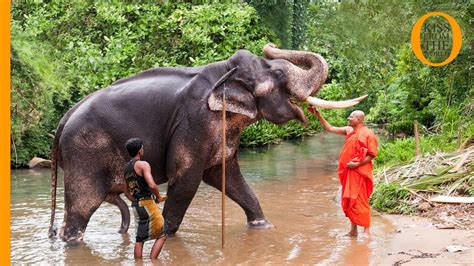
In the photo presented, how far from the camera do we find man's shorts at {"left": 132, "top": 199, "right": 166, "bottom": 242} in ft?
27.1

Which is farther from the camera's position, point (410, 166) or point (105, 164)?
point (410, 166)

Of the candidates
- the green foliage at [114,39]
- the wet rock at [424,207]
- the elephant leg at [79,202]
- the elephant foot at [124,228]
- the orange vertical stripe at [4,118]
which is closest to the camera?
the orange vertical stripe at [4,118]

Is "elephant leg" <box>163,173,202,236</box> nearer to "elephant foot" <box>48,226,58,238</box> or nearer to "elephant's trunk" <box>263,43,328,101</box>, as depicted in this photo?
"elephant foot" <box>48,226,58,238</box>

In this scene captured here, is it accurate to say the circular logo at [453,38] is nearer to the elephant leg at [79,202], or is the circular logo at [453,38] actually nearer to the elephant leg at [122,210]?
the elephant leg at [122,210]

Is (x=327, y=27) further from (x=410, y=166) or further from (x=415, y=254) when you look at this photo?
(x=415, y=254)

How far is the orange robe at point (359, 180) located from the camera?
9367 millimetres

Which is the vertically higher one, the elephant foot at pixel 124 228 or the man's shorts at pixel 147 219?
the man's shorts at pixel 147 219

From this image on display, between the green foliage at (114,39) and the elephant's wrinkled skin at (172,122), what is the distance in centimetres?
664

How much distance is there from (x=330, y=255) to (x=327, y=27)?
55.6 ft

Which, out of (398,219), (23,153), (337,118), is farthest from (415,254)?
(337,118)

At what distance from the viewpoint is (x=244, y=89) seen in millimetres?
9594

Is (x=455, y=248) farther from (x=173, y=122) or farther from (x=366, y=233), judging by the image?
(x=173, y=122)

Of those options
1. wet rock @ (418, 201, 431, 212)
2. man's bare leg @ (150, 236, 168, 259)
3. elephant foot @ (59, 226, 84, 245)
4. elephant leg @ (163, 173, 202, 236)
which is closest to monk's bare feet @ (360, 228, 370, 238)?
wet rock @ (418, 201, 431, 212)

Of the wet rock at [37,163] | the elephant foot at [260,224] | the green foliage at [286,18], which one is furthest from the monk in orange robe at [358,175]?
the green foliage at [286,18]
